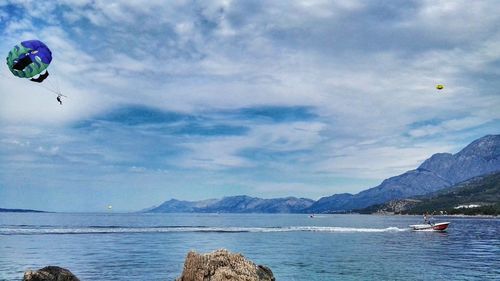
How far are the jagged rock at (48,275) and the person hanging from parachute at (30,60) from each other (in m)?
11.4

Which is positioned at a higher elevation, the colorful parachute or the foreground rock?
the colorful parachute

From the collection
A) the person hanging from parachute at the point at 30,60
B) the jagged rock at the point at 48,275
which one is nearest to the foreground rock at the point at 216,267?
the jagged rock at the point at 48,275

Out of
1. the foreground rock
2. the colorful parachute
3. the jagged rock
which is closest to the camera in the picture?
the foreground rock

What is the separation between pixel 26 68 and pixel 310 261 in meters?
40.0

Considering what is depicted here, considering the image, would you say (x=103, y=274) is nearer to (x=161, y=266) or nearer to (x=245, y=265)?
(x=161, y=266)

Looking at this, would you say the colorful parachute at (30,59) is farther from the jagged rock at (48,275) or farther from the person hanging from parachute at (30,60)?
the jagged rock at (48,275)

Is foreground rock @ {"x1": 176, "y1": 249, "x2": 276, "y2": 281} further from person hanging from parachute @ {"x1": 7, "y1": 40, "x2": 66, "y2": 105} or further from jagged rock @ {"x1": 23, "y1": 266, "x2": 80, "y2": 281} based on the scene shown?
person hanging from parachute @ {"x1": 7, "y1": 40, "x2": 66, "y2": 105}

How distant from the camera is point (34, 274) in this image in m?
23.2

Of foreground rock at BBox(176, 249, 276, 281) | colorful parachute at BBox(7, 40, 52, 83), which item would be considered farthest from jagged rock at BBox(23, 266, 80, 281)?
colorful parachute at BBox(7, 40, 52, 83)

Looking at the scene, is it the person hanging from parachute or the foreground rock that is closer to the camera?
the foreground rock

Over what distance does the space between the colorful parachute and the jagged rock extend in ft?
45.0

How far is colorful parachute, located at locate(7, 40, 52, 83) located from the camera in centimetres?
3025

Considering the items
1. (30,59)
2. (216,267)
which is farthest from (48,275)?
(30,59)

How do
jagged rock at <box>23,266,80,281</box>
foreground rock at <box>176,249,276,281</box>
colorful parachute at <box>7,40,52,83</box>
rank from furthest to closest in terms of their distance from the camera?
colorful parachute at <box>7,40,52,83</box> < jagged rock at <box>23,266,80,281</box> < foreground rock at <box>176,249,276,281</box>
